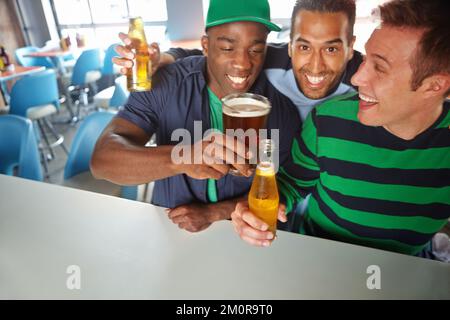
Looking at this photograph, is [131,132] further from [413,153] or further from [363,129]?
[413,153]

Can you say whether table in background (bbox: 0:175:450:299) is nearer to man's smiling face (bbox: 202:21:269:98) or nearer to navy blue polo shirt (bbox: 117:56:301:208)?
navy blue polo shirt (bbox: 117:56:301:208)

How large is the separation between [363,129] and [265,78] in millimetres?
409

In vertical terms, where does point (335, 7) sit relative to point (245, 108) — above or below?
above

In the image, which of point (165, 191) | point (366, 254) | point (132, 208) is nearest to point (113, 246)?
point (132, 208)

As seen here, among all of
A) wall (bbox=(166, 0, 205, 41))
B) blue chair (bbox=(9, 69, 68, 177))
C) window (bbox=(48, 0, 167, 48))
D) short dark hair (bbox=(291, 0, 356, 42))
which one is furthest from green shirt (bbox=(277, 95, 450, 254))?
window (bbox=(48, 0, 167, 48))

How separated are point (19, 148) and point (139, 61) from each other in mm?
937

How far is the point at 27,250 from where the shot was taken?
90 centimetres

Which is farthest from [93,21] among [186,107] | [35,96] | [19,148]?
[186,107]

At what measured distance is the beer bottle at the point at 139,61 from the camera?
3.72ft

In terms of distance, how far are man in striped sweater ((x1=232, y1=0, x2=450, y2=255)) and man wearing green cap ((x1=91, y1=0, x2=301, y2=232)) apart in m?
0.15

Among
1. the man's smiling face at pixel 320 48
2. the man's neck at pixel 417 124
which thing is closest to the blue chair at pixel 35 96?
the man's smiling face at pixel 320 48

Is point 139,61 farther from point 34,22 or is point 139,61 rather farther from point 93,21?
point 34,22

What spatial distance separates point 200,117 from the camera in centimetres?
118

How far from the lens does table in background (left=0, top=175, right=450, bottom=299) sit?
0.77 meters
